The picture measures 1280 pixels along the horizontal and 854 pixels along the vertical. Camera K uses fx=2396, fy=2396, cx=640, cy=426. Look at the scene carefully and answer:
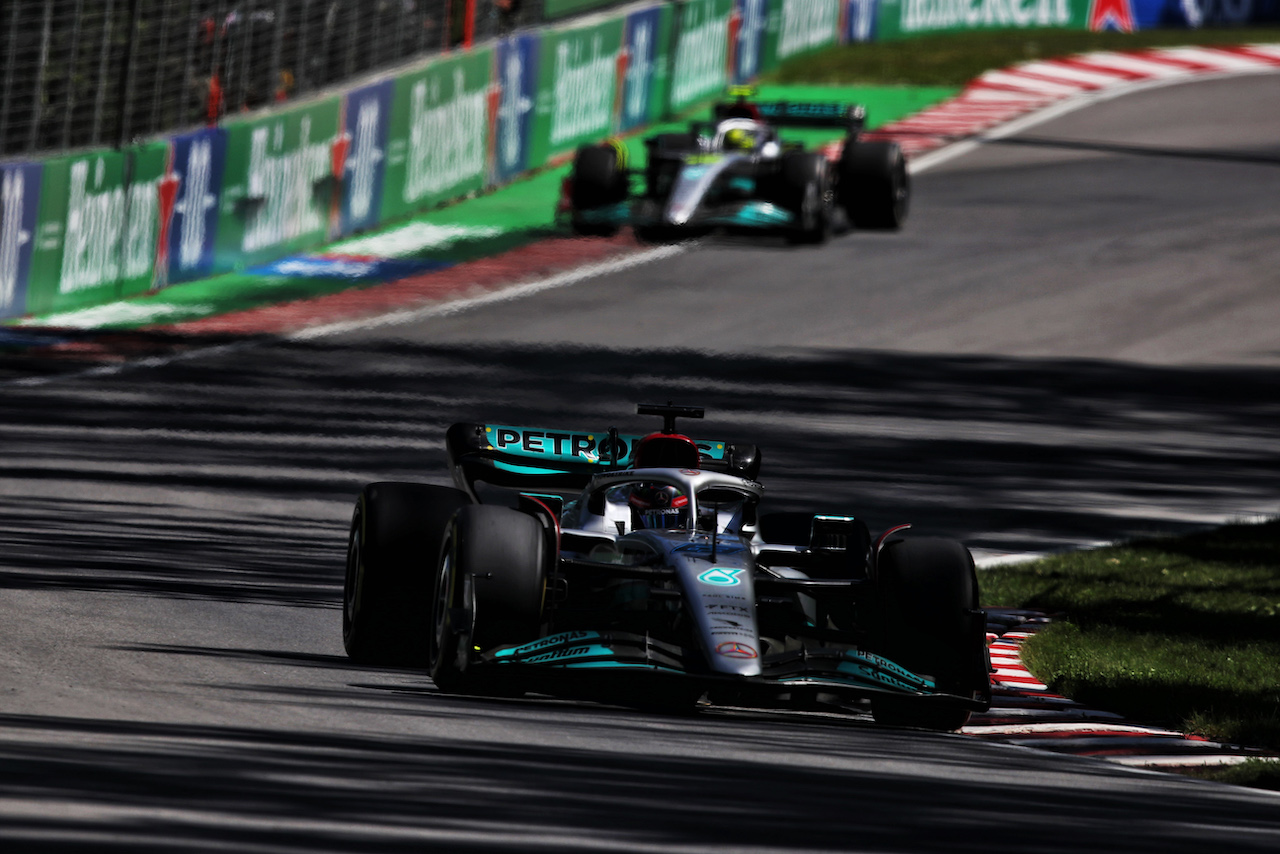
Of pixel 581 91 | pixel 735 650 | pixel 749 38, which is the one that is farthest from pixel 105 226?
pixel 749 38

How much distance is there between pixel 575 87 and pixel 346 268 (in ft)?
21.8

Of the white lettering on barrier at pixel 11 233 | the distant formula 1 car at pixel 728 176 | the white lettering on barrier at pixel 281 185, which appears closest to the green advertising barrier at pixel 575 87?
the white lettering on barrier at pixel 281 185

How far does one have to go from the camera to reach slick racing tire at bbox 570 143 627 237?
2230cm

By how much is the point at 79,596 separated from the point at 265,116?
12.8 metres

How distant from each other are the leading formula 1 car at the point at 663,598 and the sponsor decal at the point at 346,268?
1242 centimetres

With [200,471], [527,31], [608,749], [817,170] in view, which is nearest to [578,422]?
[200,471]

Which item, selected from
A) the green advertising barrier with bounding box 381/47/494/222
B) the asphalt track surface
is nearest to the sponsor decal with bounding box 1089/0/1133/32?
the asphalt track surface

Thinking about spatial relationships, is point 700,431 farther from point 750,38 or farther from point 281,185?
point 750,38

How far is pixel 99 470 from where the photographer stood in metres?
14.9

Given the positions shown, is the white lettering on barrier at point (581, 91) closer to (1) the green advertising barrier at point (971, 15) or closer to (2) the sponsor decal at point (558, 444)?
(1) the green advertising barrier at point (971, 15)

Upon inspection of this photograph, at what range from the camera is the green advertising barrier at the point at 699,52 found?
103ft

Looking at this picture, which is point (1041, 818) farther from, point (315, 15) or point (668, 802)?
point (315, 15)

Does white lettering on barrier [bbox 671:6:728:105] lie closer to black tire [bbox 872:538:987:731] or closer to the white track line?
the white track line

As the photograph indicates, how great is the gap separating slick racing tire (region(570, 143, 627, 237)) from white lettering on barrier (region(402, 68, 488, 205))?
3.48 metres
